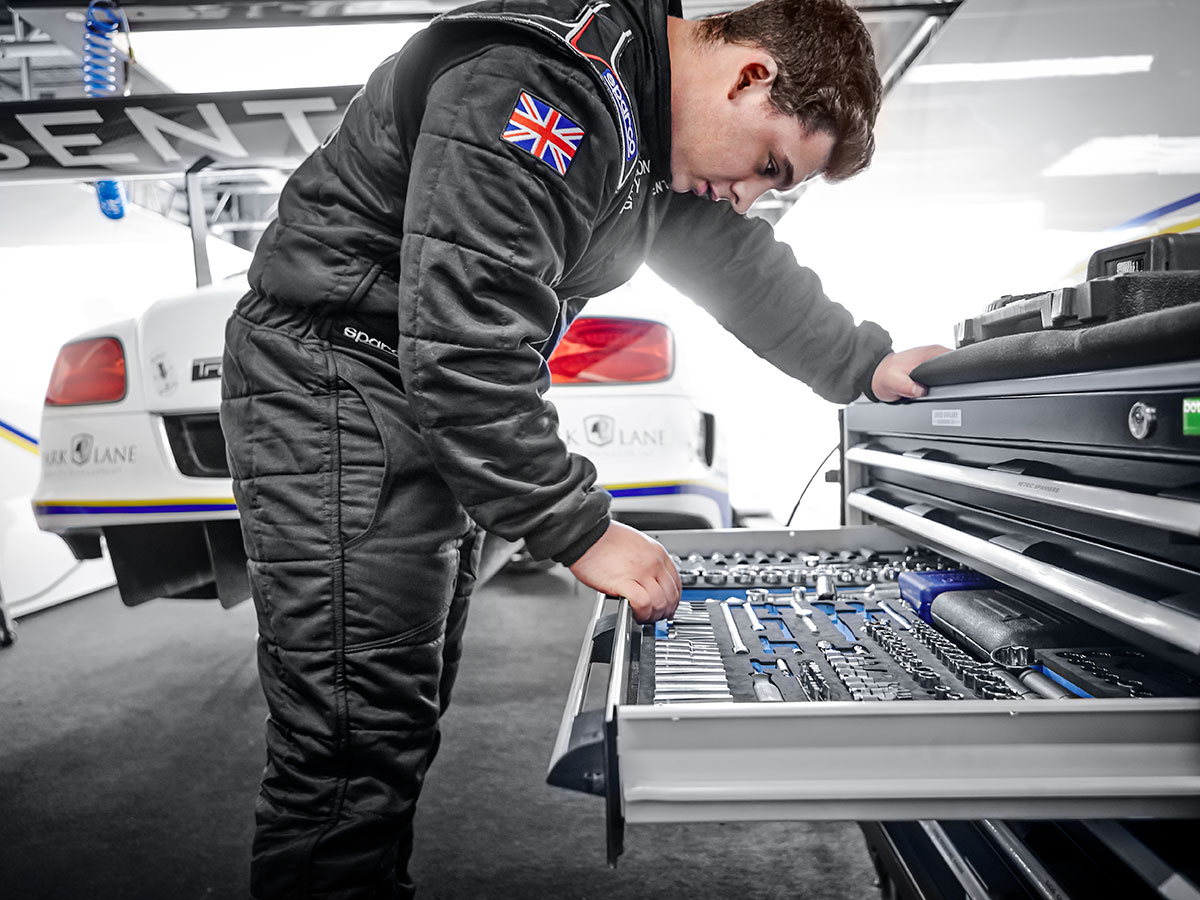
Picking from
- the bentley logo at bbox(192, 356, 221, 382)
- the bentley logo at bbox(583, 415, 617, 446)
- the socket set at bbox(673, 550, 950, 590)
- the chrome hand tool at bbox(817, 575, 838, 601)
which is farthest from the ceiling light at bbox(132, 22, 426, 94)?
the chrome hand tool at bbox(817, 575, 838, 601)

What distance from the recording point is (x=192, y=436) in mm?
1706

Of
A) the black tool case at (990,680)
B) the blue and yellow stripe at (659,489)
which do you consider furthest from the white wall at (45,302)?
the black tool case at (990,680)

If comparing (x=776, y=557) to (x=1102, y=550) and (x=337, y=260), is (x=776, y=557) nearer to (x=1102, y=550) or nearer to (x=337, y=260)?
(x=1102, y=550)

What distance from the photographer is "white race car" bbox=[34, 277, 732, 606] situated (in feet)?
Result: 5.47

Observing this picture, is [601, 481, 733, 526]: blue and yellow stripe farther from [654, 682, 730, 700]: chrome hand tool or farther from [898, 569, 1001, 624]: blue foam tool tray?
[654, 682, 730, 700]: chrome hand tool

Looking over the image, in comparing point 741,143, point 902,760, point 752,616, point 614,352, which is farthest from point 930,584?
point 614,352

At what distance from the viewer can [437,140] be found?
0.73 metres

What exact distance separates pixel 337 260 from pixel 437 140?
25 centimetres

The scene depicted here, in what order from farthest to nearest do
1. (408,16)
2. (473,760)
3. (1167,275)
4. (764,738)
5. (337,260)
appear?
(408,16)
(473,760)
(337,260)
(1167,275)
(764,738)

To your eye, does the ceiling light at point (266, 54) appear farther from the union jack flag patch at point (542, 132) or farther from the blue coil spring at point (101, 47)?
the union jack flag patch at point (542, 132)

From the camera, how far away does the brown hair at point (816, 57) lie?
805 mm

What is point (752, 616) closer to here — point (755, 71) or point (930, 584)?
point (930, 584)

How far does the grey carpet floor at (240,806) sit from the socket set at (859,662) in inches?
24.5

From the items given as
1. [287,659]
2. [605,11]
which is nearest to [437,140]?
[605,11]
